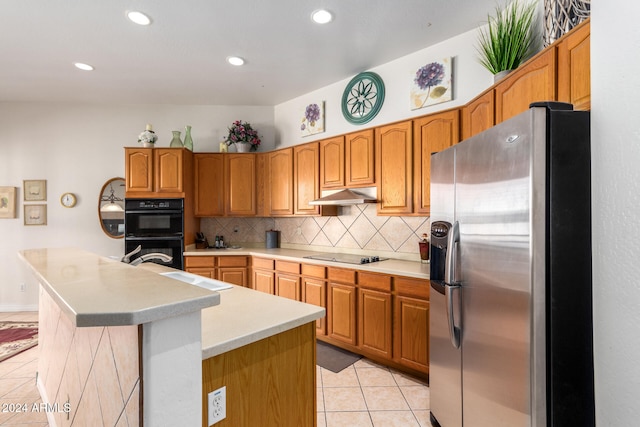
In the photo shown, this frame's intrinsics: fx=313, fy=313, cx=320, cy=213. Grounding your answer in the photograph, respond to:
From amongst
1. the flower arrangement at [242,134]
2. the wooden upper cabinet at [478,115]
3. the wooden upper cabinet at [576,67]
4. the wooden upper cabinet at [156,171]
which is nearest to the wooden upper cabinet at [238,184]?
the flower arrangement at [242,134]

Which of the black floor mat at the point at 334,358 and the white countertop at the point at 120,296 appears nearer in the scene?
the white countertop at the point at 120,296

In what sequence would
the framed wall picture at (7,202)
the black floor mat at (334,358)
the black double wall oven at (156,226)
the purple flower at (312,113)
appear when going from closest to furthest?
the black floor mat at (334,358) → the black double wall oven at (156,226) → the purple flower at (312,113) → the framed wall picture at (7,202)

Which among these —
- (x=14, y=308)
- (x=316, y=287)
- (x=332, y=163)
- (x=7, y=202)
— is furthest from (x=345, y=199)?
(x=14, y=308)

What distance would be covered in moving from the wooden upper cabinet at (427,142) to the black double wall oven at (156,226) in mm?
2777

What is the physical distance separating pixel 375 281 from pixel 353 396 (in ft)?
2.88

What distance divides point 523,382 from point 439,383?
0.79 meters

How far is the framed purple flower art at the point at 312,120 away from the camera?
3.85m

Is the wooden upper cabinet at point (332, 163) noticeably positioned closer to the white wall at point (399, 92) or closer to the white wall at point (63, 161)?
the white wall at point (399, 92)

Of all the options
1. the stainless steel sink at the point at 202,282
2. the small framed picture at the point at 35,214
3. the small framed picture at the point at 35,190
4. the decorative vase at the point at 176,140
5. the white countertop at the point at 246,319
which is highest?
the decorative vase at the point at 176,140

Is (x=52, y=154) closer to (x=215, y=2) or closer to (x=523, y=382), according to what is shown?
(x=215, y=2)

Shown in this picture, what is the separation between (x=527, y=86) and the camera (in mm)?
1593

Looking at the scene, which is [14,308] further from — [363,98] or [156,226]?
[363,98]

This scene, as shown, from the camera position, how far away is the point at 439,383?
1849 mm

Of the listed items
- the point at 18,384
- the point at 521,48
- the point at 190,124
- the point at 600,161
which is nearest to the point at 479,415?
the point at 600,161
